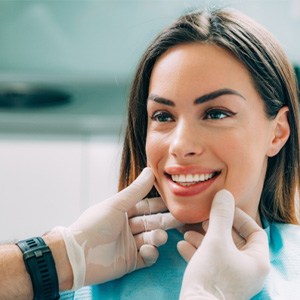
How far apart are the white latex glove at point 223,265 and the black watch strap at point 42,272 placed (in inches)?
13.6

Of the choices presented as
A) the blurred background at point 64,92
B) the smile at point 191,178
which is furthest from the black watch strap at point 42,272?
the blurred background at point 64,92

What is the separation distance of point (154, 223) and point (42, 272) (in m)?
0.34

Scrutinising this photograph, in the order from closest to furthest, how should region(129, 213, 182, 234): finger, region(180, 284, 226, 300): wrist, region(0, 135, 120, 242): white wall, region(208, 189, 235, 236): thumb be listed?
region(180, 284, 226, 300): wrist → region(208, 189, 235, 236): thumb → region(129, 213, 182, 234): finger → region(0, 135, 120, 242): white wall

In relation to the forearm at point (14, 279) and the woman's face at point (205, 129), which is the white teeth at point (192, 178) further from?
the forearm at point (14, 279)

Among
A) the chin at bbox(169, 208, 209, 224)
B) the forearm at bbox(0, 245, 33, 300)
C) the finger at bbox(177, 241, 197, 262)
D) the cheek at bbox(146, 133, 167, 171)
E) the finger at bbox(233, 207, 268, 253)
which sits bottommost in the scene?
the forearm at bbox(0, 245, 33, 300)

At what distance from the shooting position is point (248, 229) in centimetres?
146

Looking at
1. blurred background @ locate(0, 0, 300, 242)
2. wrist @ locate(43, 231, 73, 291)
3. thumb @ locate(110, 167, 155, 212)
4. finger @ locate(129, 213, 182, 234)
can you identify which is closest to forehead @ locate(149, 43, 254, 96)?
thumb @ locate(110, 167, 155, 212)

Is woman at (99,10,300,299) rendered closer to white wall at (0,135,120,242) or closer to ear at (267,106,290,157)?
ear at (267,106,290,157)

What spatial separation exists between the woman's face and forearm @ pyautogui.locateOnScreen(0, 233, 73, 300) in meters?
0.31

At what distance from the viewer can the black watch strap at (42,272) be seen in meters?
1.39

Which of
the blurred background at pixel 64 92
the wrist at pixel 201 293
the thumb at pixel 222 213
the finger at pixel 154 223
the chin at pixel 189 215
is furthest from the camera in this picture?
the blurred background at pixel 64 92

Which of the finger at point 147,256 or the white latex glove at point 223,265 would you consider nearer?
the white latex glove at point 223,265

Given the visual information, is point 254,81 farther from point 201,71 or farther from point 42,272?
point 42,272

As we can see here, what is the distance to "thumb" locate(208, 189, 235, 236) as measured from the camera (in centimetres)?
135
